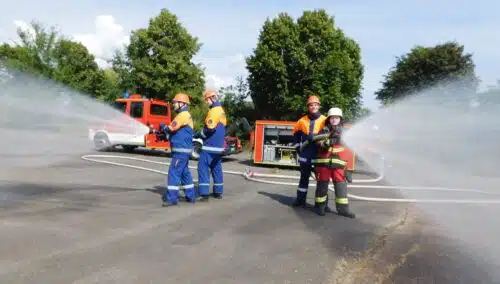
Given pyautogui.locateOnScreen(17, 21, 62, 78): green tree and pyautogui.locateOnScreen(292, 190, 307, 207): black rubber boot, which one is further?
pyautogui.locateOnScreen(17, 21, 62, 78): green tree

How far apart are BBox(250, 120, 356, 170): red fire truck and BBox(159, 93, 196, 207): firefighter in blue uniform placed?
24.5ft

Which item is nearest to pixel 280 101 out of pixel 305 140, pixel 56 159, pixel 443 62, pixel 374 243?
pixel 443 62

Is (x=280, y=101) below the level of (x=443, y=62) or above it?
below

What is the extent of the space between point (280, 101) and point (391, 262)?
25.9m

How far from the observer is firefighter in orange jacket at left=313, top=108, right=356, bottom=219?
778cm

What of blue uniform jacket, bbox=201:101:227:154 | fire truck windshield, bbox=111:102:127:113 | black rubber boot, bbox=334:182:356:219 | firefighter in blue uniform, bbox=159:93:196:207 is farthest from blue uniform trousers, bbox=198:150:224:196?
fire truck windshield, bbox=111:102:127:113

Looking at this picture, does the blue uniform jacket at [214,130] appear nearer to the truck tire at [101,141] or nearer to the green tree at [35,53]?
the truck tire at [101,141]

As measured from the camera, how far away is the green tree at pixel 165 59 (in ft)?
94.6

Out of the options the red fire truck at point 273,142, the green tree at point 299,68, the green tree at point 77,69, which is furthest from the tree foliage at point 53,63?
the red fire truck at point 273,142

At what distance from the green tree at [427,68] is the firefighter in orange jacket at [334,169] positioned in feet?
80.4

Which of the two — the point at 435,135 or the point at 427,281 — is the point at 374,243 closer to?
the point at 427,281

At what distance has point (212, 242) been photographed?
19.0 ft

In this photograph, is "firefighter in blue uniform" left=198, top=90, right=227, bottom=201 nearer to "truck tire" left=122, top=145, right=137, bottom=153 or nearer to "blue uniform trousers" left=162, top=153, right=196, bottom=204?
"blue uniform trousers" left=162, top=153, right=196, bottom=204

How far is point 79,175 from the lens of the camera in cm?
1149
